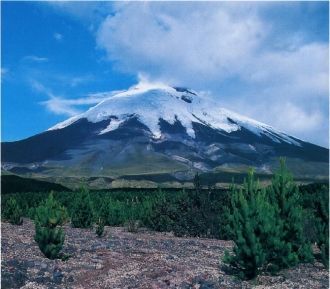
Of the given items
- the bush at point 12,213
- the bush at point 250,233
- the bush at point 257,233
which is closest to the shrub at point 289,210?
the bush at point 257,233

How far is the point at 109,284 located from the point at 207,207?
1693 centimetres

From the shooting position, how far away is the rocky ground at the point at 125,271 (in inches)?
566

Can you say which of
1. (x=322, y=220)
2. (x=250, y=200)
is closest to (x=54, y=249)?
(x=250, y=200)

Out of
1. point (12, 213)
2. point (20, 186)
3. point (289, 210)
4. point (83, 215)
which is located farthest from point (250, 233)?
point (20, 186)

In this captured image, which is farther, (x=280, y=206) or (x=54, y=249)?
(x=280, y=206)

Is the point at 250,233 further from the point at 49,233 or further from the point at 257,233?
the point at 49,233

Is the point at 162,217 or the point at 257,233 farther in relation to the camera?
the point at 162,217

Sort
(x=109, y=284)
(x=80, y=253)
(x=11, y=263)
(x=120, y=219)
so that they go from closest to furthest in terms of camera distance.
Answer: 1. (x=109, y=284)
2. (x=11, y=263)
3. (x=80, y=253)
4. (x=120, y=219)

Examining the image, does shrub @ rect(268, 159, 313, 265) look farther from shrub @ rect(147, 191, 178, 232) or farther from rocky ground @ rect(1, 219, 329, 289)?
shrub @ rect(147, 191, 178, 232)

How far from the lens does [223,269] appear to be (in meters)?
16.4

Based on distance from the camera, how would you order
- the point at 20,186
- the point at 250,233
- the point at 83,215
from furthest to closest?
the point at 20,186 < the point at 83,215 < the point at 250,233

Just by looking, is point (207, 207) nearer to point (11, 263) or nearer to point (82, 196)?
point (82, 196)

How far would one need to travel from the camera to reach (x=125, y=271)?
51.1ft

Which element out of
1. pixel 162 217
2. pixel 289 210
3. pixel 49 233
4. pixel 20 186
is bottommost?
pixel 49 233
